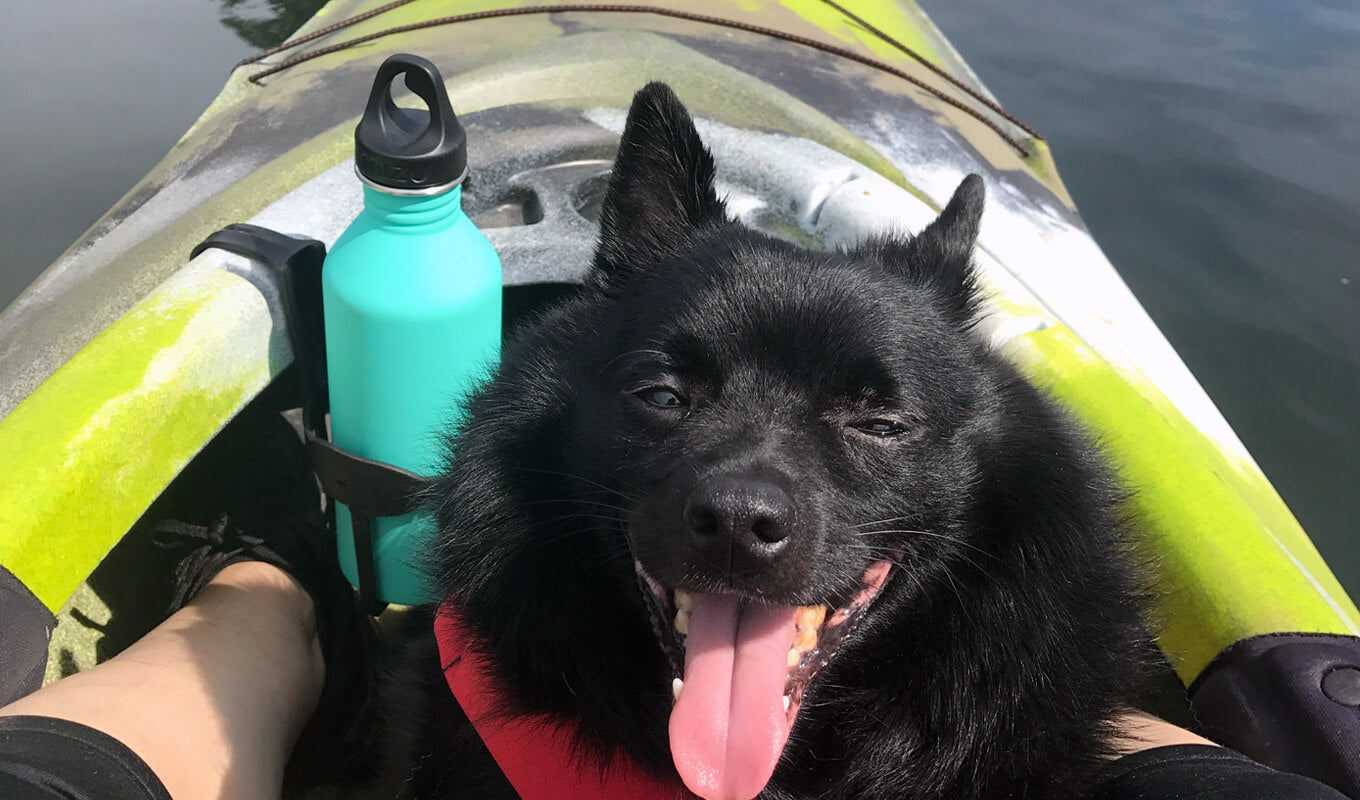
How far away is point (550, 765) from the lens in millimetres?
1603

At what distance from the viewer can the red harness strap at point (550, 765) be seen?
5.24ft

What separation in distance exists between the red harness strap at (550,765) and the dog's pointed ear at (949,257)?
957 millimetres

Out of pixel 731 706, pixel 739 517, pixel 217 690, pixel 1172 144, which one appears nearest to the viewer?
pixel 739 517

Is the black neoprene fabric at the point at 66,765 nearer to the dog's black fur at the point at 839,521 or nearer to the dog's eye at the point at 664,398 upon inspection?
the dog's black fur at the point at 839,521

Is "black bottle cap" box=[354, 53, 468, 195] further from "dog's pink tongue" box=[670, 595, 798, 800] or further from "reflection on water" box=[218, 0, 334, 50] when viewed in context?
"reflection on water" box=[218, 0, 334, 50]

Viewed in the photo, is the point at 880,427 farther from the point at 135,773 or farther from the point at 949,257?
the point at 135,773

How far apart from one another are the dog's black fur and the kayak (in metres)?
0.36

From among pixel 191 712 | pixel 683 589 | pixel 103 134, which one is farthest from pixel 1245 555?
pixel 103 134

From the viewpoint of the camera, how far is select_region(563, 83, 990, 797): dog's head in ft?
4.46

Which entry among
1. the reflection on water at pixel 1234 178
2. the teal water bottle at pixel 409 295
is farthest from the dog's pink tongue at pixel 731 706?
the reflection on water at pixel 1234 178

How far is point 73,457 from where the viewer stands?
1.70 m

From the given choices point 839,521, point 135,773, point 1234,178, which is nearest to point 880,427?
point 839,521

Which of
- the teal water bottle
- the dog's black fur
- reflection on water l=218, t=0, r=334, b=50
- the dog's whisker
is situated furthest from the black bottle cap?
reflection on water l=218, t=0, r=334, b=50

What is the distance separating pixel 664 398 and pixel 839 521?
1.06 ft
